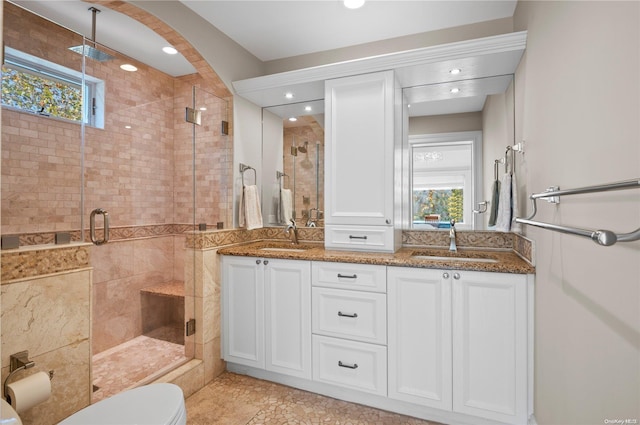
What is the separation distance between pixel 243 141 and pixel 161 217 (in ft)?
2.91

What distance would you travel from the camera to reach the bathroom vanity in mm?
1748

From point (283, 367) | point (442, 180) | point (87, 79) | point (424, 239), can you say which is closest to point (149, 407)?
point (283, 367)

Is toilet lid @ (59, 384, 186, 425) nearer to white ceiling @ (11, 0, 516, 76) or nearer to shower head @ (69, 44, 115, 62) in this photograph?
shower head @ (69, 44, 115, 62)

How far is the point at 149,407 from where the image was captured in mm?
1287

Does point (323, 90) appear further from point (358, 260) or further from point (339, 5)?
point (358, 260)

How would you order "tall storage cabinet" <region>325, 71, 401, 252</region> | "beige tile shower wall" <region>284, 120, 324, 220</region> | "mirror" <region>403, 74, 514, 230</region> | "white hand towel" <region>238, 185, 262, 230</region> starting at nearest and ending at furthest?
1. "tall storage cabinet" <region>325, 71, 401, 252</region>
2. "mirror" <region>403, 74, 514, 230</region>
3. "white hand towel" <region>238, 185, 262, 230</region>
4. "beige tile shower wall" <region>284, 120, 324, 220</region>

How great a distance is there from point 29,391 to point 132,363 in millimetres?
877

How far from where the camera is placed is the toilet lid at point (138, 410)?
47.9 inches

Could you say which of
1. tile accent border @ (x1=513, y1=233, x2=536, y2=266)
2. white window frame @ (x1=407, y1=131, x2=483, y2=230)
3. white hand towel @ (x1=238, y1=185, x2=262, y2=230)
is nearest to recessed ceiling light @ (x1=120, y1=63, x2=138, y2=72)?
white hand towel @ (x1=238, y1=185, x2=262, y2=230)

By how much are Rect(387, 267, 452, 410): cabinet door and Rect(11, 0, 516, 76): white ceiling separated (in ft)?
5.75

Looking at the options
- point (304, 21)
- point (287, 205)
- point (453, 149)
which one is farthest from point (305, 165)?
point (453, 149)

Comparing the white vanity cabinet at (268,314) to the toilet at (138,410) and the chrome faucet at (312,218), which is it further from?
the toilet at (138,410)

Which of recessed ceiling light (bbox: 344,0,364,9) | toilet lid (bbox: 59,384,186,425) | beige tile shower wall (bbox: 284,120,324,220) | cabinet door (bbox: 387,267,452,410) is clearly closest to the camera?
toilet lid (bbox: 59,384,186,425)

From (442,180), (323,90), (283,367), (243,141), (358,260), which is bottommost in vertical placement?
(283,367)
